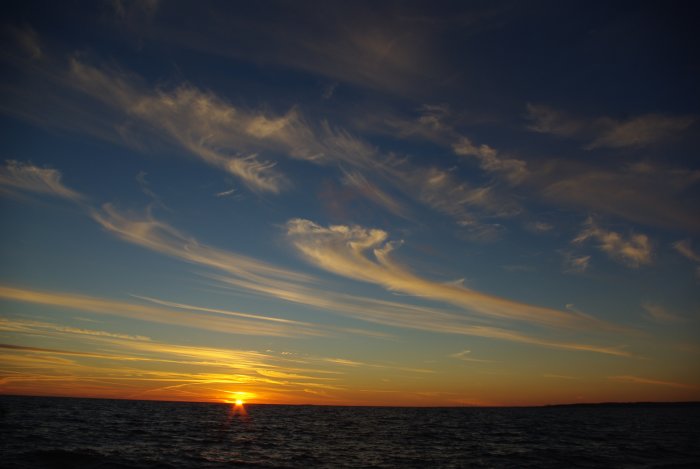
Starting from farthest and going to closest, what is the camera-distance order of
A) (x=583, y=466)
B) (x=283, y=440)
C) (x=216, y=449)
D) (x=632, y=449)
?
(x=283, y=440) < (x=632, y=449) < (x=216, y=449) < (x=583, y=466)

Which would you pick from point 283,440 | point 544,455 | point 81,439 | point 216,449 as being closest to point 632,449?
point 544,455

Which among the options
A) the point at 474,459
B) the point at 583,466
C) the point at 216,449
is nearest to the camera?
the point at 583,466

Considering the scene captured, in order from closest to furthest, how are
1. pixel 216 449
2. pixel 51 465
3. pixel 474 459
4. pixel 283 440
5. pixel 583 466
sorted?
1. pixel 51 465
2. pixel 583 466
3. pixel 474 459
4. pixel 216 449
5. pixel 283 440

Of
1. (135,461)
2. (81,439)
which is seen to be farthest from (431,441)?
(81,439)

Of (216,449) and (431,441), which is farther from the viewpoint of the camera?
(431,441)

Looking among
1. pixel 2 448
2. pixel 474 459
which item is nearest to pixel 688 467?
pixel 474 459

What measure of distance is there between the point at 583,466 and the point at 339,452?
1943cm

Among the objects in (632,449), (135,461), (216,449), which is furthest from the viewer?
(632,449)

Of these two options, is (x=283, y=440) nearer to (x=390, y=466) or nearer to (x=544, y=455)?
(x=390, y=466)

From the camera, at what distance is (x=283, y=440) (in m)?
48.2

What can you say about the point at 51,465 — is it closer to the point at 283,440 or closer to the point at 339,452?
the point at 339,452

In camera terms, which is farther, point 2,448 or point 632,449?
point 632,449

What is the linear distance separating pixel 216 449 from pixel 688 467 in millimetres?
36301

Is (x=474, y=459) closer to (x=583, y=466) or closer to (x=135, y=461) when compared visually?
(x=583, y=466)
